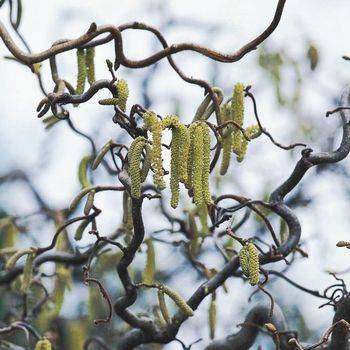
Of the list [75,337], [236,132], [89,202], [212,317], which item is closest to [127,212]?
[89,202]

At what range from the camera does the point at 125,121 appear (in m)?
2.86

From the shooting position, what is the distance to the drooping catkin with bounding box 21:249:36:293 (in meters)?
3.48

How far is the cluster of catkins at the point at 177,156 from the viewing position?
2.68 m

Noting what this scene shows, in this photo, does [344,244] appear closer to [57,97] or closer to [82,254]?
[57,97]

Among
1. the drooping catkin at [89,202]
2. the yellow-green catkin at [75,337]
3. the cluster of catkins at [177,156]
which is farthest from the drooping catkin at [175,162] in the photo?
the yellow-green catkin at [75,337]

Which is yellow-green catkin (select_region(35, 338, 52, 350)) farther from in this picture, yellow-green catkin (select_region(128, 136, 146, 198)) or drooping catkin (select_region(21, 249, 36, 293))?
yellow-green catkin (select_region(128, 136, 146, 198))

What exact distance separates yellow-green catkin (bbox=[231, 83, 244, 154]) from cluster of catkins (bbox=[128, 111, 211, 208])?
44cm

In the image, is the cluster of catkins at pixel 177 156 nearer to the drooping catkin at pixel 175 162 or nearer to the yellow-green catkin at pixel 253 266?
the drooping catkin at pixel 175 162

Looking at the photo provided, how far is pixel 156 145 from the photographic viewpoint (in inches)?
105

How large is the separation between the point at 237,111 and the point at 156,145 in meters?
0.61

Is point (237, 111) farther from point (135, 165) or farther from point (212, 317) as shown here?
point (212, 317)

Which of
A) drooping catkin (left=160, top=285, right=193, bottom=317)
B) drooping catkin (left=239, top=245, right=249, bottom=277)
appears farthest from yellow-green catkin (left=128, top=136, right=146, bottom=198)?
drooping catkin (left=160, top=285, right=193, bottom=317)

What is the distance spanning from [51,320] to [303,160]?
1.85 meters

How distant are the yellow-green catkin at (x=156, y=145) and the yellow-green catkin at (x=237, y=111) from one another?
0.53 m
